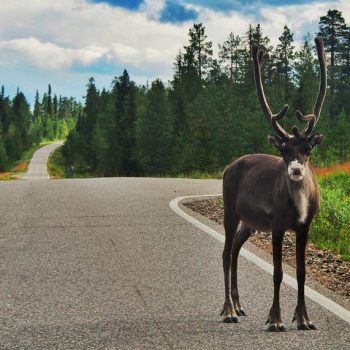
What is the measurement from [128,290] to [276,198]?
2.28 metres

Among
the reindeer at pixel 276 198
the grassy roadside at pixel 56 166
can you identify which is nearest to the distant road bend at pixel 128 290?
the reindeer at pixel 276 198

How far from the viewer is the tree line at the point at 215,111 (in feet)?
191

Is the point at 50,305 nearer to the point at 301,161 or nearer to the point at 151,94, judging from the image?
the point at 301,161

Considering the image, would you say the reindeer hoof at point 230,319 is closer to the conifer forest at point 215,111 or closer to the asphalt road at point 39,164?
the conifer forest at point 215,111

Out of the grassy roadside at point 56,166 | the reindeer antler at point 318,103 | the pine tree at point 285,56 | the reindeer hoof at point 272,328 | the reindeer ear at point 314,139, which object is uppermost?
the pine tree at point 285,56

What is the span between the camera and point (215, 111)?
68000 mm

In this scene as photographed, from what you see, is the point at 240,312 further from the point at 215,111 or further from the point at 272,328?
the point at 215,111

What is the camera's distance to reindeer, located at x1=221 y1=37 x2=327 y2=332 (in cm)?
454

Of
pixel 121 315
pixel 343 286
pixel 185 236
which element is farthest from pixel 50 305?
pixel 185 236

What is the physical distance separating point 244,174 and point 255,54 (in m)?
1.24

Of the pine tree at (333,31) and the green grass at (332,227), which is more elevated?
the pine tree at (333,31)

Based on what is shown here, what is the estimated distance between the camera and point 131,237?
9.46 meters

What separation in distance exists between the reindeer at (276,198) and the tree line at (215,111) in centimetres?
4732

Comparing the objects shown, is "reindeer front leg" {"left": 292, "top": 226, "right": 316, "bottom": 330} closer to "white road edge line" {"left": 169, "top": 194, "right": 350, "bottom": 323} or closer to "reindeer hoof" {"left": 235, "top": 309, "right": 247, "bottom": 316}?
"white road edge line" {"left": 169, "top": 194, "right": 350, "bottom": 323}
